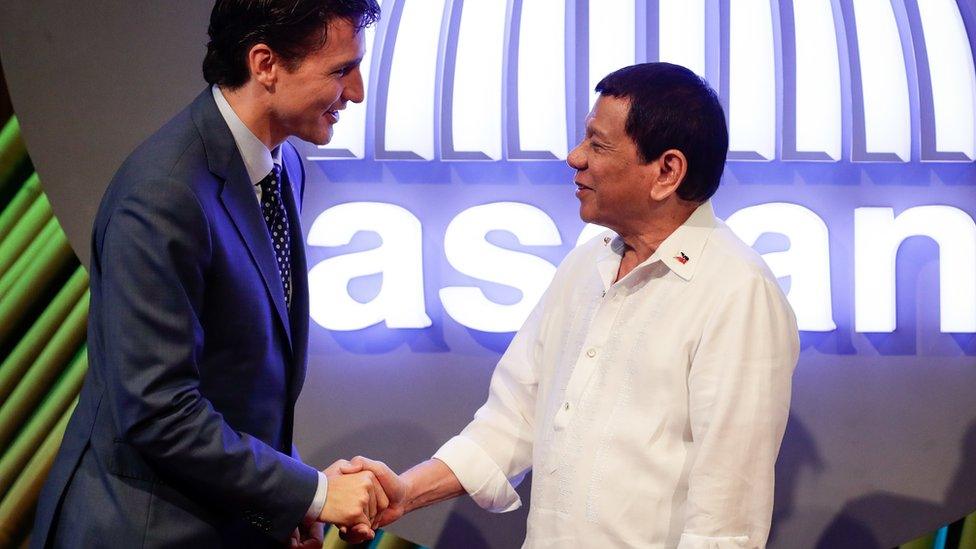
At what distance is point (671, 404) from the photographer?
2.25m

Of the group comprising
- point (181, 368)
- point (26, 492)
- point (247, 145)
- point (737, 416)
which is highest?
point (247, 145)

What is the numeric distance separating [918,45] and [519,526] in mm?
2060

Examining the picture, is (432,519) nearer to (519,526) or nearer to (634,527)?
(519,526)

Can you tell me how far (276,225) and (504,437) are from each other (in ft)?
2.57

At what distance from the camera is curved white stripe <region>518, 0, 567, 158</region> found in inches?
136

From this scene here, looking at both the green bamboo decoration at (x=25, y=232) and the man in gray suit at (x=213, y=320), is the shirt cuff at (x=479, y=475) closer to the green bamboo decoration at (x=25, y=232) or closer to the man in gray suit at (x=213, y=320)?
the man in gray suit at (x=213, y=320)

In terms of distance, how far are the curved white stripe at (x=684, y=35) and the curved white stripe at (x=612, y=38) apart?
0.33 ft

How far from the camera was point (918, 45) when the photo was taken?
11.3ft

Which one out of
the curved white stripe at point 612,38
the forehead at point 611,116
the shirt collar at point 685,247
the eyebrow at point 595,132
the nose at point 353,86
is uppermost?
the curved white stripe at point 612,38

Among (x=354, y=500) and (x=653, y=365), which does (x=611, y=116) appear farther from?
(x=354, y=500)

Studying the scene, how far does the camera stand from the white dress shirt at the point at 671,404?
2.15 metres

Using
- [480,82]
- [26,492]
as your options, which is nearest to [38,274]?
[26,492]

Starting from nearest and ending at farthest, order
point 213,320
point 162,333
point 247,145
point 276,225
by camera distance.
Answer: point 162,333 < point 213,320 < point 247,145 < point 276,225

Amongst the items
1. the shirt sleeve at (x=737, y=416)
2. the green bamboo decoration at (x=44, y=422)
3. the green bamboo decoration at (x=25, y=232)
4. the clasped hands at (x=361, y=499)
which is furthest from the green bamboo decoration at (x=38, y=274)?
the shirt sleeve at (x=737, y=416)
